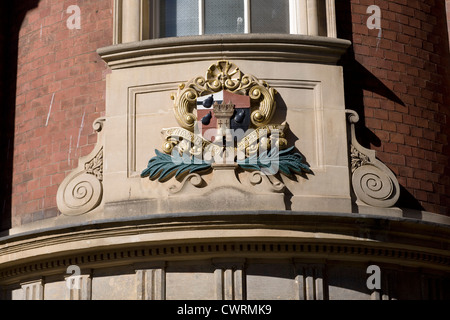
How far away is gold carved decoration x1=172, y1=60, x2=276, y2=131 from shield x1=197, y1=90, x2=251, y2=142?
0.39 ft

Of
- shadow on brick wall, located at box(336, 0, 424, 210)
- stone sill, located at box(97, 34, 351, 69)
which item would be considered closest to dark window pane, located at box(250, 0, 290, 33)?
stone sill, located at box(97, 34, 351, 69)

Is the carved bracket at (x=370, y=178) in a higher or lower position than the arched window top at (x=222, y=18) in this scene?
lower

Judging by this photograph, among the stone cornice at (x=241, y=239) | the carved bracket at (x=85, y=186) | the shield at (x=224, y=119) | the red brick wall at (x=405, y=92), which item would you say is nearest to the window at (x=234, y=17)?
the red brick wall at (x=405, y=92)

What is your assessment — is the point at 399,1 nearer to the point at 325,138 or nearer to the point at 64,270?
the point at 325,138

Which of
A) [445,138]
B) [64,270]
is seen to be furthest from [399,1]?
[64,270]

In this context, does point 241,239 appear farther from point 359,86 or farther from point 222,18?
point 222,18

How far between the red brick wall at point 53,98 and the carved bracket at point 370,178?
3.88 meters

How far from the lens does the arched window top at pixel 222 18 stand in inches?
719

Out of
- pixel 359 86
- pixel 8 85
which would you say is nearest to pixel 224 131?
pixel 359 86

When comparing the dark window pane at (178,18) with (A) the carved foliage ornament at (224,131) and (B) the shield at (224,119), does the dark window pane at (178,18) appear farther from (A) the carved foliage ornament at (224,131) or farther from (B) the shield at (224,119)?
(B) the shield at (224,119)

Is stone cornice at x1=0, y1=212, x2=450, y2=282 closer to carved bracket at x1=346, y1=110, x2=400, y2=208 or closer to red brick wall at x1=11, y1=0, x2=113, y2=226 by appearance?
carved bracket at x1=346, y1=110, x2=400, y2=208

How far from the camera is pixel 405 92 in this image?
60.4ft

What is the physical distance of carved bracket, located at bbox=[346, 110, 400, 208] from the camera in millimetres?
17484
